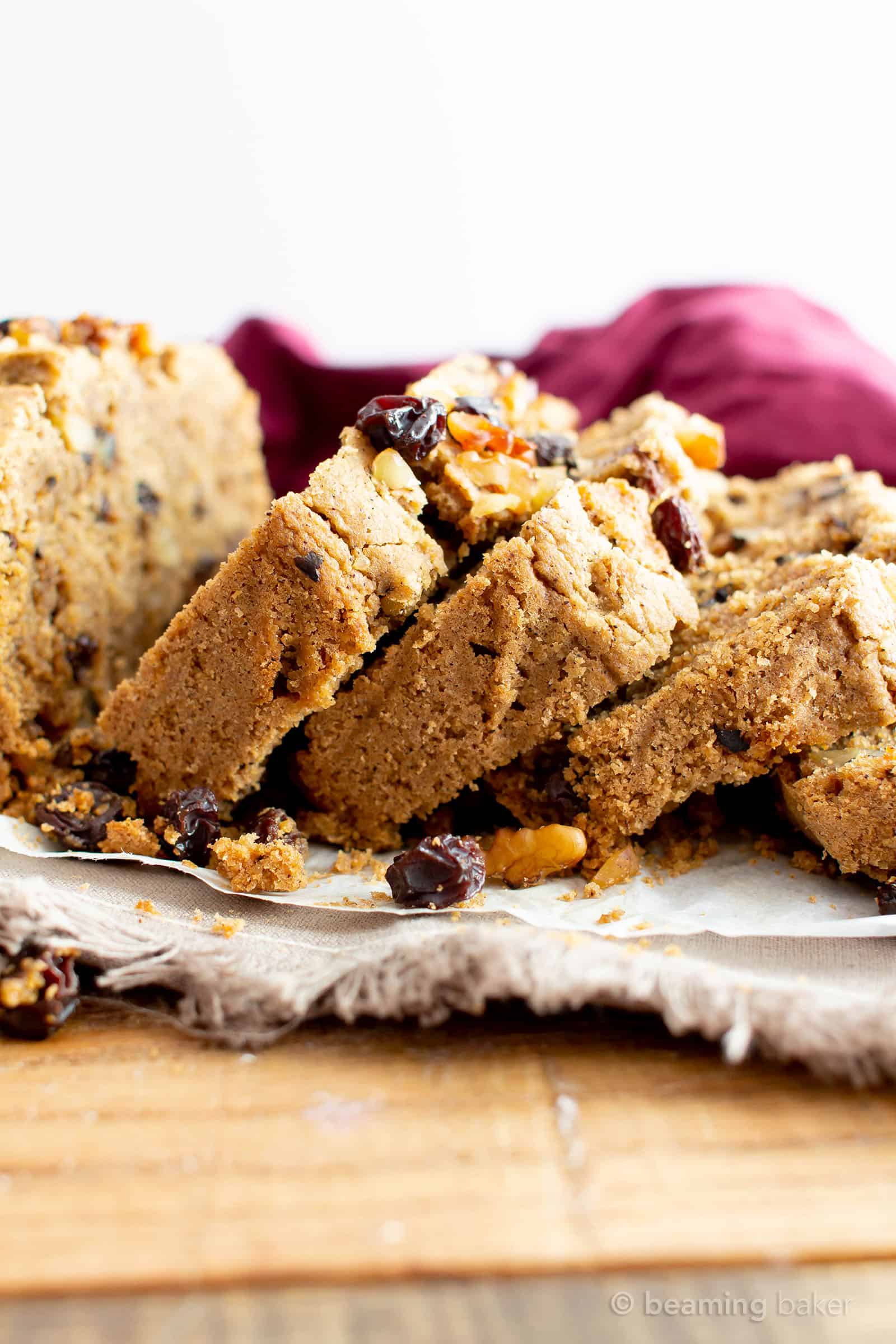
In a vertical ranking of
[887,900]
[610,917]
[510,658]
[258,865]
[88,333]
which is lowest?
[887,900]

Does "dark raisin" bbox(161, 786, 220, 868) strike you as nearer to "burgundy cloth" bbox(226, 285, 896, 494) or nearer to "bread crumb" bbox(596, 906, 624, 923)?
"bread crumb" bbox(596, 906, 624, 923)

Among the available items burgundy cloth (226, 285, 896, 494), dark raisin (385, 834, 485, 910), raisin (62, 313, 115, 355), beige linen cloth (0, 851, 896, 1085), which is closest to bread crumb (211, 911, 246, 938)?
beige linen cloth (0, 851, 896, 1085)

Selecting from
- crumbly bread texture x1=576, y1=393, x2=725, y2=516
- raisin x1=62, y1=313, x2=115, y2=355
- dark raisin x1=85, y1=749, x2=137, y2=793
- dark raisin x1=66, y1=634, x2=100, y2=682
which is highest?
raisin x1=62, y1=313, x2=115, y2=355

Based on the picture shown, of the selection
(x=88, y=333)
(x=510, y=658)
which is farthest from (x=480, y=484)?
(x=88, y=333)

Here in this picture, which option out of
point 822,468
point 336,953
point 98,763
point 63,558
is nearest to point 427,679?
point 336,953

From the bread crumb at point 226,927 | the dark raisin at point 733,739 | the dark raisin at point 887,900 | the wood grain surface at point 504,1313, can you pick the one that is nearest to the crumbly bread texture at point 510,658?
the dark raisin at point 733,739

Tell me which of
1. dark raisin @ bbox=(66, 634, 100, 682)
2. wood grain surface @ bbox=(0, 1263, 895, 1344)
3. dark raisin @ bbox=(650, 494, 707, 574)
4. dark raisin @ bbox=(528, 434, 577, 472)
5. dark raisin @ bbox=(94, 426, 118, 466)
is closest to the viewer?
wood grain surface @ bbox=(0, 1263, 895, 1344)

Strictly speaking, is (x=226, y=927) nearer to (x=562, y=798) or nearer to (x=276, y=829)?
(x=276, y=829)

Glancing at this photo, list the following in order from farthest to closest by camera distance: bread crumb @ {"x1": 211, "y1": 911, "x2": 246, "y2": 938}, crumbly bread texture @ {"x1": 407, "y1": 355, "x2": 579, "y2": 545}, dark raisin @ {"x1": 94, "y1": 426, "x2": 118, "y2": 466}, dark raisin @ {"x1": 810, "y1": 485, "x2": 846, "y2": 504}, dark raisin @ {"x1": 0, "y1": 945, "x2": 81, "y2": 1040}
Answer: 1. dark raisin @ {"x1": 810, "y1": 485, "x2": 846, "y2": 504}
2. dark raisin @ {"x1": 94, "y1": 426, "x2": 118, "y2": 466}
3. crumbly bread texture @ {"x1": 407, "y1": 355, "x2": 579, "y2": 545}
4. bread crumb @ {"x1": 211, "y1": 911, "x2": 246, "y2": 938}
5. dark raisin @ {"x1": 0, "y1": 945, "x2": 81, "y2": 1040}
